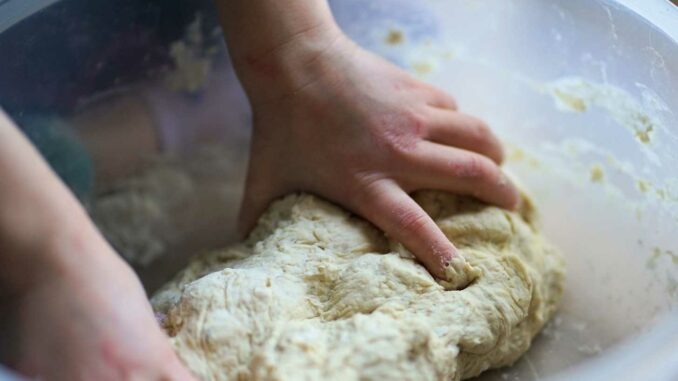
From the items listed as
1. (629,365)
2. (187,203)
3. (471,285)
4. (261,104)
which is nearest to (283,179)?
(261,104)

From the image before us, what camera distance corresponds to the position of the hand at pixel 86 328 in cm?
66

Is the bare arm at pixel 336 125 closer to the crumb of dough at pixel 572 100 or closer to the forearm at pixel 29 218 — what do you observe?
the crumb of dough at pixel 572 100

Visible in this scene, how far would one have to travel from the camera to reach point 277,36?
1.04 meters

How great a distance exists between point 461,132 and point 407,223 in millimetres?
210

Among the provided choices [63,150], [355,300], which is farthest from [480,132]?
[63,150]

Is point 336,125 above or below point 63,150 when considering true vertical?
above

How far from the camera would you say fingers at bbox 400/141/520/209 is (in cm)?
101

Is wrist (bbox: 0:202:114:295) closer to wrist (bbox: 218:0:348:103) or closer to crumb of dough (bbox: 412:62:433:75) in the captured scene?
wrist (bbox: 218:0:348:103)

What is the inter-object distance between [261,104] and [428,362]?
0.46m

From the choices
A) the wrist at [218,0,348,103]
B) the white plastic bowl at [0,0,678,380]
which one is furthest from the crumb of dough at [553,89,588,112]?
the wrist at [218,0,348,103]

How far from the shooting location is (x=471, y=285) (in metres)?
0.93

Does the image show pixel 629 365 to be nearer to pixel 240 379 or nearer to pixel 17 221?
pixel 240 379

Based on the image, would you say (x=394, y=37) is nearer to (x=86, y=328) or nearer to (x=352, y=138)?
(x=352, y=138)

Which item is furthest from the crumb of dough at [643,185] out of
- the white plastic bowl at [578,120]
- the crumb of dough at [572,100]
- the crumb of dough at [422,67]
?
the crumb of dough at [422,67]
